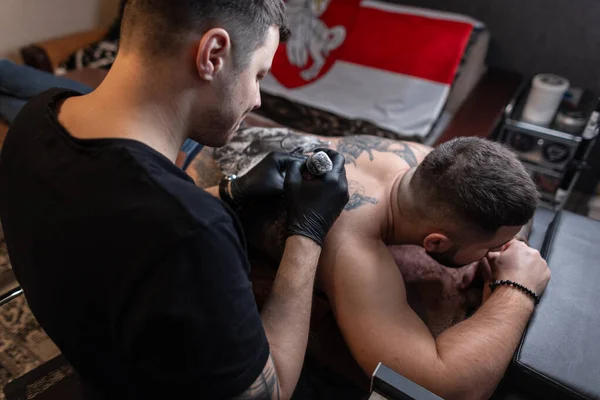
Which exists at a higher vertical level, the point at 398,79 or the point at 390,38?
the point at 390,38

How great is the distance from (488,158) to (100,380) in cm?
91

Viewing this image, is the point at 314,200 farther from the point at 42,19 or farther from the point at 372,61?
the point at 42,19

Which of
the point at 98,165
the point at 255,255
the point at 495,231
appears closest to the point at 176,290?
the point at 98,165

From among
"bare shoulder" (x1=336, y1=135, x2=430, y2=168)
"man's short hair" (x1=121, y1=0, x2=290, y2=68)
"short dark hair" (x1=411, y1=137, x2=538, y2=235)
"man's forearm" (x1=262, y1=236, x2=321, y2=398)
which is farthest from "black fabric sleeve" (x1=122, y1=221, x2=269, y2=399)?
"bare shoulder" (x1=336, y1=135, x2=430, y2=168)

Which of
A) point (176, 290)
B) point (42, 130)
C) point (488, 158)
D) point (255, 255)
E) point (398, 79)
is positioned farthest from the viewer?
point (398, 79)

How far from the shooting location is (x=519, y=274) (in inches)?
45.8

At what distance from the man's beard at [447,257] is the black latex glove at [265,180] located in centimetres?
42

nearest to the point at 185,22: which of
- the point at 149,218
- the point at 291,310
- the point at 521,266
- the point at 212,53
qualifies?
the point at 212,53

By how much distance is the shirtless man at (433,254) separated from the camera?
1.03m

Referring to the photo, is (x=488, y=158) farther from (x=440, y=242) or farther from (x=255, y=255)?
(x=255, y=255)

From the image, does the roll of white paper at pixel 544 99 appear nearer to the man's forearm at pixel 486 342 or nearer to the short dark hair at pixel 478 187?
the short dark hair at pixel 478 187

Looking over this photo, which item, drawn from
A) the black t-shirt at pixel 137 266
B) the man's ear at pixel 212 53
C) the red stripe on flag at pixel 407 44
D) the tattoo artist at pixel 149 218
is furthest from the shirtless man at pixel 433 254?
the red stripe on flag at pixel 407 44

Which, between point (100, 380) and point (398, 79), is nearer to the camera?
point (100, 380)

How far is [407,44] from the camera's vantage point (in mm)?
2611
